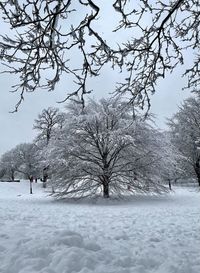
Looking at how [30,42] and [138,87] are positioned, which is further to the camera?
[138,87]

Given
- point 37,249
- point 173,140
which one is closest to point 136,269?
point 37,249

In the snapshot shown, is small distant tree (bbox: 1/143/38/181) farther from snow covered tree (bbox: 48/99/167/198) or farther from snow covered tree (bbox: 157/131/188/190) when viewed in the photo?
snow covered tree (bbox: 157/131/188/190)

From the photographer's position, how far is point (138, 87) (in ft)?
20.6

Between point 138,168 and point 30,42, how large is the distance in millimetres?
13921

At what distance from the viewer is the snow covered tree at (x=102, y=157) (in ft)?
58.5

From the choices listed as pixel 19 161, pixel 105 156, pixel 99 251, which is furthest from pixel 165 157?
pixel 19 161

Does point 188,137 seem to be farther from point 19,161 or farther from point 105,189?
point 19,161

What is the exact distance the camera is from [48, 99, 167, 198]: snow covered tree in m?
17.8

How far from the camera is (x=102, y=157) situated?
59.6 feet

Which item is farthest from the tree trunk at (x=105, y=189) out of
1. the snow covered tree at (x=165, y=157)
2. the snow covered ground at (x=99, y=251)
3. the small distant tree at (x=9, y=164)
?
the small distant tree at (x=9, y=164)

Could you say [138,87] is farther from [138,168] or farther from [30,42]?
[138,168]

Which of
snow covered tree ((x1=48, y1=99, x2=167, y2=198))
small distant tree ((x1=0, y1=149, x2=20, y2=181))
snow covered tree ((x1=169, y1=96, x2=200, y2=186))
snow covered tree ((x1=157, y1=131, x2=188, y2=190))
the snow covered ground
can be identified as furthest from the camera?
small distant tree ((x1=0, y1=149, x2=20, y2=181))

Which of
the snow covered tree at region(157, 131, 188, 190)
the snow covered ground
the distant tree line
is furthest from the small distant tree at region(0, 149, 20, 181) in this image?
the snow covered ground

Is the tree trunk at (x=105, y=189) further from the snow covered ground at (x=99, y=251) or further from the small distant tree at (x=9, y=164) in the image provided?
the small distant tree at (x=9, y=164)
